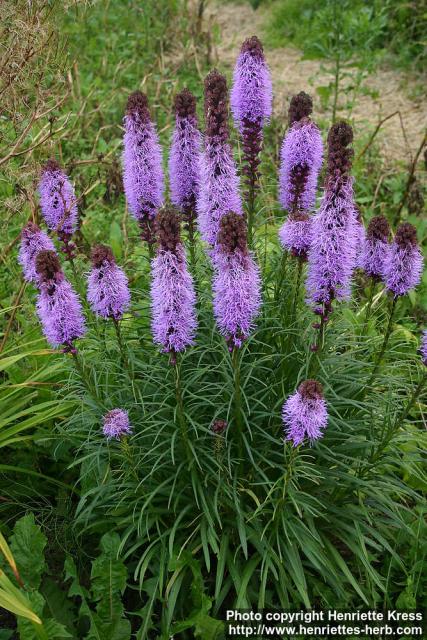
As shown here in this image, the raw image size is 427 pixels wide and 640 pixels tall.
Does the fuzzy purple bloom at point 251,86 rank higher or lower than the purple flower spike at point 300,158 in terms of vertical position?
higher

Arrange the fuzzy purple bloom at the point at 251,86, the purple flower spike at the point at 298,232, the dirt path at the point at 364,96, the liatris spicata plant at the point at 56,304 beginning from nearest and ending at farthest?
the liatris spicata plant at the point at 56,304 → the purple flower spike at the point at 298,232 → the fuzzy purple bloom at the point at 251,86 → the dirt path at the point at 364,96

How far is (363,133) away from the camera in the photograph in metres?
6.80

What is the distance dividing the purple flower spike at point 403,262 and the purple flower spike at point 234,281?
673 millimetres

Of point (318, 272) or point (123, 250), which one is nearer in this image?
point (318, 272)

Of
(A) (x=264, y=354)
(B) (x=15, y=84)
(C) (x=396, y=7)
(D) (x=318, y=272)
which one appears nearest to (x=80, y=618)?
(A) (x=264, y=354)

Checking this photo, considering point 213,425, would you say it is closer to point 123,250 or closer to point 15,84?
point 15,84

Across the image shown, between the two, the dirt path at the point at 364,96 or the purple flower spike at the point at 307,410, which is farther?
the dirt path at the point at 364,96

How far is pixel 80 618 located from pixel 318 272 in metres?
1.89

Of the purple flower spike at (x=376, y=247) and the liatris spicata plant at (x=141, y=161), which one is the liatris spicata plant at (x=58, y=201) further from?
the purple flower spike at (x=376, y=247)

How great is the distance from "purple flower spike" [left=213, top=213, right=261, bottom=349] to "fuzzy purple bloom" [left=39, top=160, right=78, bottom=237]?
3.24 feet

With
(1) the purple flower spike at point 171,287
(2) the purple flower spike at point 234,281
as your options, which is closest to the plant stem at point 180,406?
(1) the purple flower spike at point 171,287

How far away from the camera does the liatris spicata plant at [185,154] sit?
9.27 ft

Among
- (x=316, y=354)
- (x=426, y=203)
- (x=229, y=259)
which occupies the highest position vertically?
(x=229, y=259)

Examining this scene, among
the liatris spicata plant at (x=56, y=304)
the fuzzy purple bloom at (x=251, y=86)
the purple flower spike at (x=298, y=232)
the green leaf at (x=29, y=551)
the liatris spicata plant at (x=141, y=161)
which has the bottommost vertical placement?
the green leaf at (x=29, y=551)
